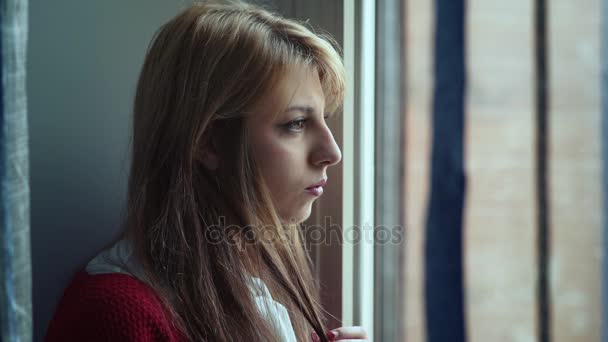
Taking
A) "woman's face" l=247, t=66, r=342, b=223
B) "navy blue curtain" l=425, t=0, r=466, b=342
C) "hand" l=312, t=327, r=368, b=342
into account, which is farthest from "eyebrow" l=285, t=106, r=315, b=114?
"hand" l=312, t=327, r=368, b=342

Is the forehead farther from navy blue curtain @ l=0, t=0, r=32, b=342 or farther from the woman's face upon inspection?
navy blue curtain @ l=0, t=0, r=32, b=342

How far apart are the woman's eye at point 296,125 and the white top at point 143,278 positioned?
0.27m

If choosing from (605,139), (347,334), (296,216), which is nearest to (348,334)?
(347,334)

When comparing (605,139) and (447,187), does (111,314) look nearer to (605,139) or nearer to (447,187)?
(447,187)

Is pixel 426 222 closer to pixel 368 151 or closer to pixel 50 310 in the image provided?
pixel 368 151

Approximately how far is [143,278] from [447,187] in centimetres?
47

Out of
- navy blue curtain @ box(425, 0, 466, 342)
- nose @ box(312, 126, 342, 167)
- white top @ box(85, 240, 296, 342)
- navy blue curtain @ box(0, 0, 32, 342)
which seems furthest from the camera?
nose @ box(312, 126, 342, 167)

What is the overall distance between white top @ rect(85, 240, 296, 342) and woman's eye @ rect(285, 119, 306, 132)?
0.27m

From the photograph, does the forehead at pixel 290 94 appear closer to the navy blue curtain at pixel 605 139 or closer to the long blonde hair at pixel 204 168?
the long blonde hair at pixel 204 168

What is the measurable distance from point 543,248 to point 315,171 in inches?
16.5

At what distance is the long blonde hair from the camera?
81 cm

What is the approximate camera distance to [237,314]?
32.2 inches

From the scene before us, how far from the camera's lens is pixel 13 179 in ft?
1.70

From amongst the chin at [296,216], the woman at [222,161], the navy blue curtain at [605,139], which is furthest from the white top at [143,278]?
the navy blue curtain at [605,139]
